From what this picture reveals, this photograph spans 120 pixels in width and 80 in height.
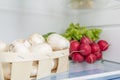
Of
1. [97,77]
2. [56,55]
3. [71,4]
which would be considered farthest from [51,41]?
[71,4]

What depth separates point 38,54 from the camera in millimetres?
584

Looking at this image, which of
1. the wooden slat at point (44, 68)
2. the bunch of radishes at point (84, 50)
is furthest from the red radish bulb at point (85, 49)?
the wooden slat at point (44, 68)

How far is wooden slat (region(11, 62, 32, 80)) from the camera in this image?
0.54 meters

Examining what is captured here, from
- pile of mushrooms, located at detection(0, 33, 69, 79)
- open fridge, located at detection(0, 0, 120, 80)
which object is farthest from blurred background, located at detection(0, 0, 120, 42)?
pile of mushrooms, located at detection(0, 33, 69, 79)

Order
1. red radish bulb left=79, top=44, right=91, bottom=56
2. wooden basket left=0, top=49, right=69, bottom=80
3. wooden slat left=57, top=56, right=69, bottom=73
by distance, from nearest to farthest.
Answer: wooden basket left=0, top=49, right=69, bottom=80
wooden slat left=57, top=56, right=69, bottom=73
red radish bulb left=79, top=44, right=91, bottom=56

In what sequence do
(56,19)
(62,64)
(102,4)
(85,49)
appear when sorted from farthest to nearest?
1. (56,19)
2. (102,4)
3. (85,49)
4. (62,64)

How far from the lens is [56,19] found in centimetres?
108

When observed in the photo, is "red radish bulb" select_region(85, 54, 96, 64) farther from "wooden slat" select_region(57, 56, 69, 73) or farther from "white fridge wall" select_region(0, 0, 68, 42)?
"white fridge wall" select_region(0, 0, 68, 42)

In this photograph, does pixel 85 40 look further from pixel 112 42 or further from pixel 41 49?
pixel 41 49

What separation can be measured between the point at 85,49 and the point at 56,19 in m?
0.32

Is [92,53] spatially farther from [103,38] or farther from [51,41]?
[51,41]

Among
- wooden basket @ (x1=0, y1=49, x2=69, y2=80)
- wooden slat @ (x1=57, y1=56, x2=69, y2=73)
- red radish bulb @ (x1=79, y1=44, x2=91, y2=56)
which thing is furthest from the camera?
red radish bulb @ (x1=79, y1=44, x2=91, y2=56)

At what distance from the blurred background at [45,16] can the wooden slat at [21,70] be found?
0.41m

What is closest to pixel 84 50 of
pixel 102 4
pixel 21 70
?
pixel 102 4
